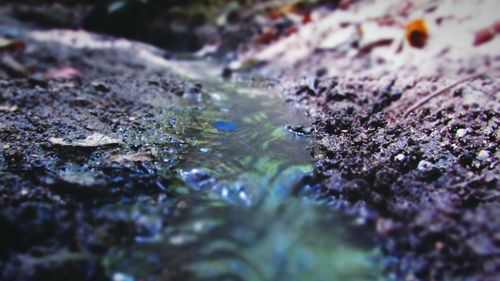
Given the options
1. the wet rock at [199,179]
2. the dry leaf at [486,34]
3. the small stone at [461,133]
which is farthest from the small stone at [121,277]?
the dry leaf at [486,34]

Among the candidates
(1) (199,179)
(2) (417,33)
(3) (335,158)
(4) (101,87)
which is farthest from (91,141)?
(2) (417,33)

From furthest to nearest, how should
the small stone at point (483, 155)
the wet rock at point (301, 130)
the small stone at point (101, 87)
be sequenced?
the small stone at point (101, 87)
the wet rock at point (301, 130)
the small stone at point (483, 155)

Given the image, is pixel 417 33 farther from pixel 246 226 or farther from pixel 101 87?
pixel 101 87

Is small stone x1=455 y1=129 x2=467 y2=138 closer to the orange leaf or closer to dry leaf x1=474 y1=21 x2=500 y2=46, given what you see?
dry leaf x1=474 y1=21 x2=500 y2=46

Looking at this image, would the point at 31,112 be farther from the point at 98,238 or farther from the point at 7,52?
the point at 7,52

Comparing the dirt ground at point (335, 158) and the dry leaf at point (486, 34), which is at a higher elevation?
the dry leaf at point (486, 34)

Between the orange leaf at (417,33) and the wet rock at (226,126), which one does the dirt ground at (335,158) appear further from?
the wet rock at (226,126)

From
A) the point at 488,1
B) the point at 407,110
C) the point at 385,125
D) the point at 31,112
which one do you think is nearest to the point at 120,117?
the point at 31,112
